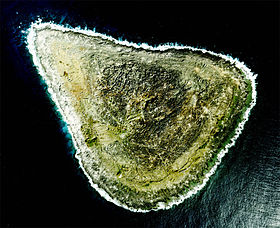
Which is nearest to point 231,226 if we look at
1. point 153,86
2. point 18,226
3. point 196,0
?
point 153,86

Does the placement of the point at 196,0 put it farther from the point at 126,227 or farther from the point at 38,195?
the point at 38,195

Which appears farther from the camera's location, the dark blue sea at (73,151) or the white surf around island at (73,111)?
the white surf around island at (73,111)

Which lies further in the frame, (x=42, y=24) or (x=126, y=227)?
(x=42, y=24)

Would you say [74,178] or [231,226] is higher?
[74,178]

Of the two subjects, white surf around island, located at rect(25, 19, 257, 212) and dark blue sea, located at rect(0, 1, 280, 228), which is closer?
dark blue sea, located at rect(0, 1, 280, 228)

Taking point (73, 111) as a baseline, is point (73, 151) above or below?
below

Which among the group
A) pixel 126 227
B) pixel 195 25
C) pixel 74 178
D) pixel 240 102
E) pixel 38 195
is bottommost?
pixel 126 227

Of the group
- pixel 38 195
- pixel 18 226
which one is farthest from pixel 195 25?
pixel 18 226
